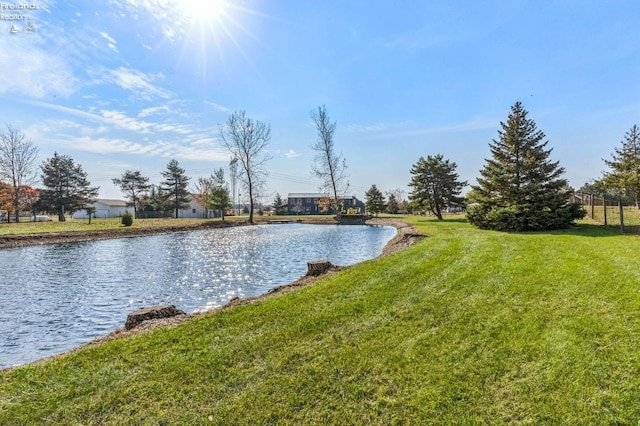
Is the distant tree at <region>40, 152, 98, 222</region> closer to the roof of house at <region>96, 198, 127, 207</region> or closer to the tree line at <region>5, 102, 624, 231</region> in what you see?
the tree line at <region>5, 102, 624, 231</region>

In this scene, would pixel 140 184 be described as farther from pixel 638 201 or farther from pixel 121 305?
pixel 638 201

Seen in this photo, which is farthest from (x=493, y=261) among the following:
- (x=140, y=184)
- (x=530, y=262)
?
(x=140, y=184)

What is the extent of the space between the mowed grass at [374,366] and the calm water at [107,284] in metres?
1.94

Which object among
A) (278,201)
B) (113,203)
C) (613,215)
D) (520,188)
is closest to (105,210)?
(113,203)

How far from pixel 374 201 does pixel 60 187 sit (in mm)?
40146

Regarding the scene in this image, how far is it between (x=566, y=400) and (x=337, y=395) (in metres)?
1.83

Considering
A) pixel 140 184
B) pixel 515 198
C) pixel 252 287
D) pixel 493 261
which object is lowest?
pixel 252 287

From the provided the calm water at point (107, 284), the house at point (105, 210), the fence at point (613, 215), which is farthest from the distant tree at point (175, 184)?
the fence at point (613, 215)

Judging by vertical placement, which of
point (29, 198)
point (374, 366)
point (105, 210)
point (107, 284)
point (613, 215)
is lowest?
point (107, 284)

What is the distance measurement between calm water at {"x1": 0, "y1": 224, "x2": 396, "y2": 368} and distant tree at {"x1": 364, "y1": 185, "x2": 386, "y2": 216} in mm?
29686

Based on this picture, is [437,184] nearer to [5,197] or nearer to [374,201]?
[374,201]

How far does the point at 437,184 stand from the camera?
27.3m

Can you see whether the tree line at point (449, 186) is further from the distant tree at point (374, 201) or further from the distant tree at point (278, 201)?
the distant tree at point (278, 201)

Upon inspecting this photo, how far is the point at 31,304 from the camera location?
608 centimetres
